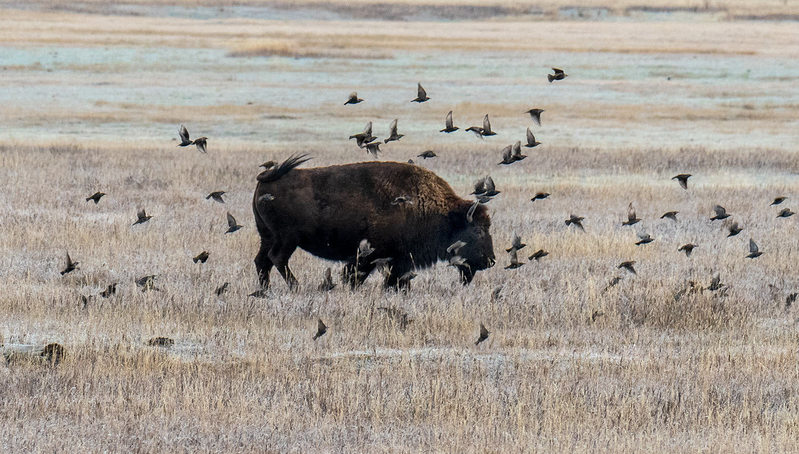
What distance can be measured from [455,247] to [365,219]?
2.62ft

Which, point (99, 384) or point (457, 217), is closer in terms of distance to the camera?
point (99, 384)

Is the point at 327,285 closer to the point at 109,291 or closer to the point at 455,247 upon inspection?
the point at 455,247

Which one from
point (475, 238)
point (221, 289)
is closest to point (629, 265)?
point (475, 238)

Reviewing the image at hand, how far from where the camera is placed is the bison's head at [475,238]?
1046 centimetres

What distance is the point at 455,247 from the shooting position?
33.7 ft

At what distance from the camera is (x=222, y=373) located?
733 cm

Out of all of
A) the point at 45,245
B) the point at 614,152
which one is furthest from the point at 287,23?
the point at 45,245

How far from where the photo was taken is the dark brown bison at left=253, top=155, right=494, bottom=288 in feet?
33.2

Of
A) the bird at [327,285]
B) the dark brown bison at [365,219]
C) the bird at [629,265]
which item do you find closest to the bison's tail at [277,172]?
the dark brown bison at [365,219]

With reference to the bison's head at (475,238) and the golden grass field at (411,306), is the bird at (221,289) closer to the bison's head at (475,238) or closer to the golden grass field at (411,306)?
the golden grass field at (411,306)

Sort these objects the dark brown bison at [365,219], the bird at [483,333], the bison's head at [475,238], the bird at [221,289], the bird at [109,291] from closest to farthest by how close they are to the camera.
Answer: the bird at [483,333], the bird at [109,291], the bird at [221,289], the dark brown bison at [365,219], the bison's head at [475,238]

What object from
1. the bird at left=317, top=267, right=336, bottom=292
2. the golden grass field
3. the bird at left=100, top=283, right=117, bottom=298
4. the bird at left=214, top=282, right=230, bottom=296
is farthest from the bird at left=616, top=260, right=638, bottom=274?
the bird at left=100, top=283, right=117, bottom=298

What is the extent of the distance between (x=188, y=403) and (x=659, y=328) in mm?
4075

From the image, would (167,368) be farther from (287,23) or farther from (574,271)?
(287,23)
